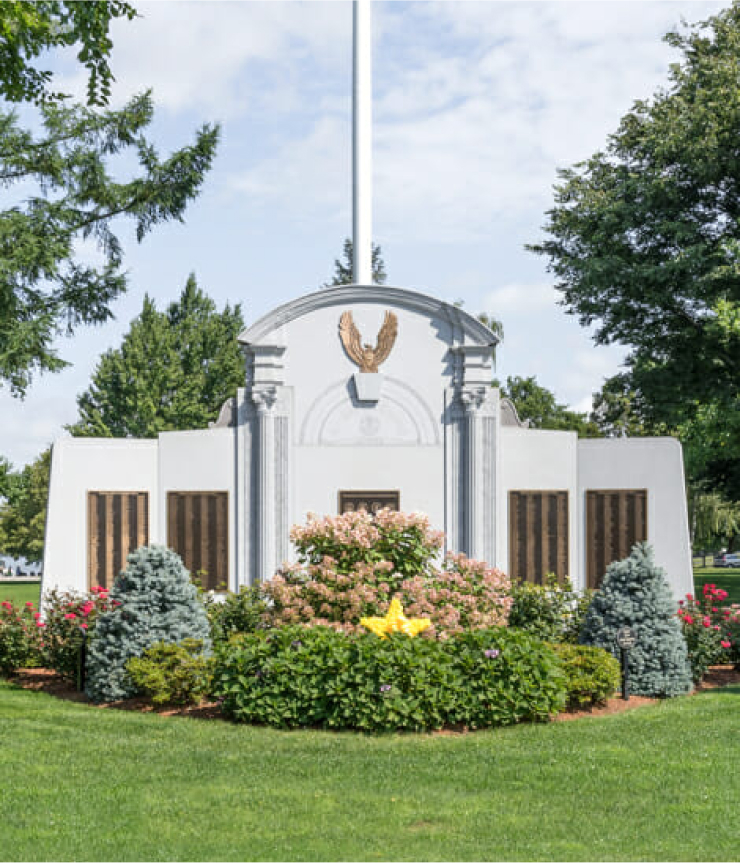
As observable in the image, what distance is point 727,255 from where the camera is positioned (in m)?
22.9

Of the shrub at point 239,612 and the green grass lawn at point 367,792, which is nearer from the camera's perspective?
the green grass lawn at point 367,792

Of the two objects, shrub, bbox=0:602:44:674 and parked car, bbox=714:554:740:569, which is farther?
parked car, bbox=714:554:740:569

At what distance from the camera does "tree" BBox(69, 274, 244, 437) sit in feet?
131

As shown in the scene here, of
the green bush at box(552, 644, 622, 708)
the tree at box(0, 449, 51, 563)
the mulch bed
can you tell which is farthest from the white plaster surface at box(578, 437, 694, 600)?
the tree at box(0, 449, 51, 563)

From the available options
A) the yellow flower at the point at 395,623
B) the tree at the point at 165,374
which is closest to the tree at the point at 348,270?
the tree at the point at 165,374

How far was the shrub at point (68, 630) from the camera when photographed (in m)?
14.3

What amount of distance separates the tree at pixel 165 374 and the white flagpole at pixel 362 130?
1986cm

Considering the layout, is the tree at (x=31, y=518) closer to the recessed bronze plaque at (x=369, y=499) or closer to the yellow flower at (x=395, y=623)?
the recessed bronze plaque at (x=369, y=499)

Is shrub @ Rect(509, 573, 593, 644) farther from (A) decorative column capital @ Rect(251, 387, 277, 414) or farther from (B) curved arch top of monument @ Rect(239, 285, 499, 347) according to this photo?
(A) decorative column capital @ Rect(251, 387, 277, 414)

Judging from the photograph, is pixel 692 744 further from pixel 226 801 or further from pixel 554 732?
pixel 226 801

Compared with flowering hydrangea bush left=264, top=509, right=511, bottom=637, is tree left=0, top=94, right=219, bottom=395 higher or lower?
higher

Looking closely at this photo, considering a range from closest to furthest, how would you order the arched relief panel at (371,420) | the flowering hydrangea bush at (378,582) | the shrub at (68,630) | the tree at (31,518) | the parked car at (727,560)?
the flowering hydrangea bush at (378,582), the shrub at (68,630), the arched relief panel at (371,420), the tree at (31,518), the parked car at (727,560)

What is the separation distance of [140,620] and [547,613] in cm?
610

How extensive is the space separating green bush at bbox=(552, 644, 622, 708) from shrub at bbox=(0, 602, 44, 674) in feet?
25.9
